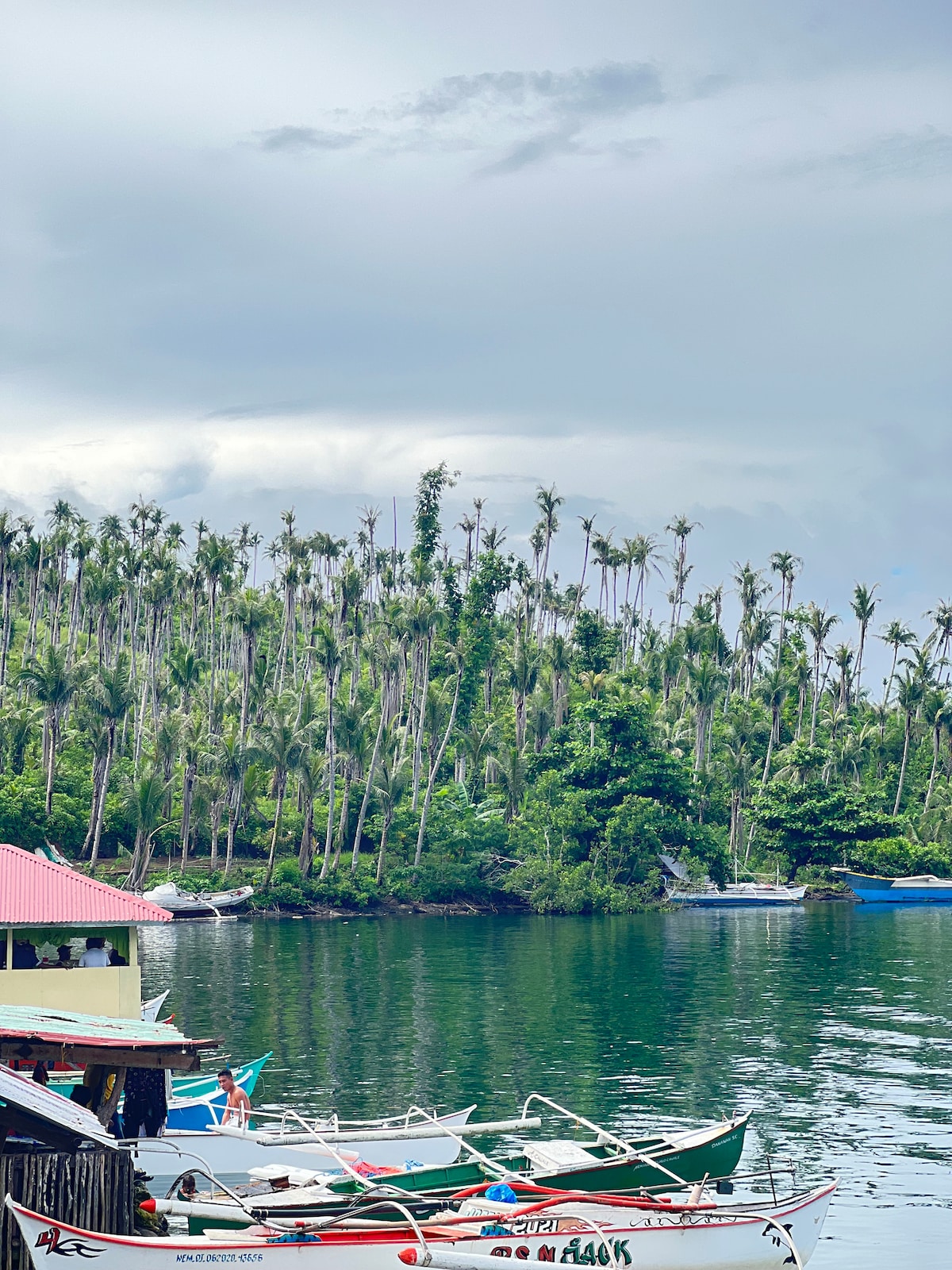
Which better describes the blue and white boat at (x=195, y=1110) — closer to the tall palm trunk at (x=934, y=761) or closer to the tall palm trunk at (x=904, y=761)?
the tall palm trunk at (x=934, y=761)

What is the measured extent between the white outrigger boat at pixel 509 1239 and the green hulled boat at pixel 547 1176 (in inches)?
22.9

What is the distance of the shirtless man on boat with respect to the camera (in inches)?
1143

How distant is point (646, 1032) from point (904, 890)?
248ft

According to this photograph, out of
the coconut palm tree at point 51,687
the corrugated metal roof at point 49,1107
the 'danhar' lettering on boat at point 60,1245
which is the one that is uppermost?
the coconut palm tree at point 51,687

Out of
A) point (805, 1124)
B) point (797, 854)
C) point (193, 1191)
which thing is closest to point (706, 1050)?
point (805, 1124)

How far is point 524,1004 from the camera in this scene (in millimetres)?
57375

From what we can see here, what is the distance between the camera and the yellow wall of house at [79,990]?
27.8 metres

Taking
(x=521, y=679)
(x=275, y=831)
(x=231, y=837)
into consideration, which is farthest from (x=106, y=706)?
(x=521, y=679)

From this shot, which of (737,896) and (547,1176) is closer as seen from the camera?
(547,1176)

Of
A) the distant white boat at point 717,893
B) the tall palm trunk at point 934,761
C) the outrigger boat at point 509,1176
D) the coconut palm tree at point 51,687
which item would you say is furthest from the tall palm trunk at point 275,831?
the outrigger boat at point 509,1176

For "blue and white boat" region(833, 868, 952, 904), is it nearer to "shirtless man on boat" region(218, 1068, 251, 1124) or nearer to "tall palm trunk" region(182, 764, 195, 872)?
"tall palm trunk" region(182, 764, 195, 872)

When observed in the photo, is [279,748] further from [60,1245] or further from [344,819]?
[60,1245]

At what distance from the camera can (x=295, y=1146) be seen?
28.2 m

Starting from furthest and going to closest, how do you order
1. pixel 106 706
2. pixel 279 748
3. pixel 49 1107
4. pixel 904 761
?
pixel 904 761
pixel 279 748
pixel 106 706
pixel 49 1107
